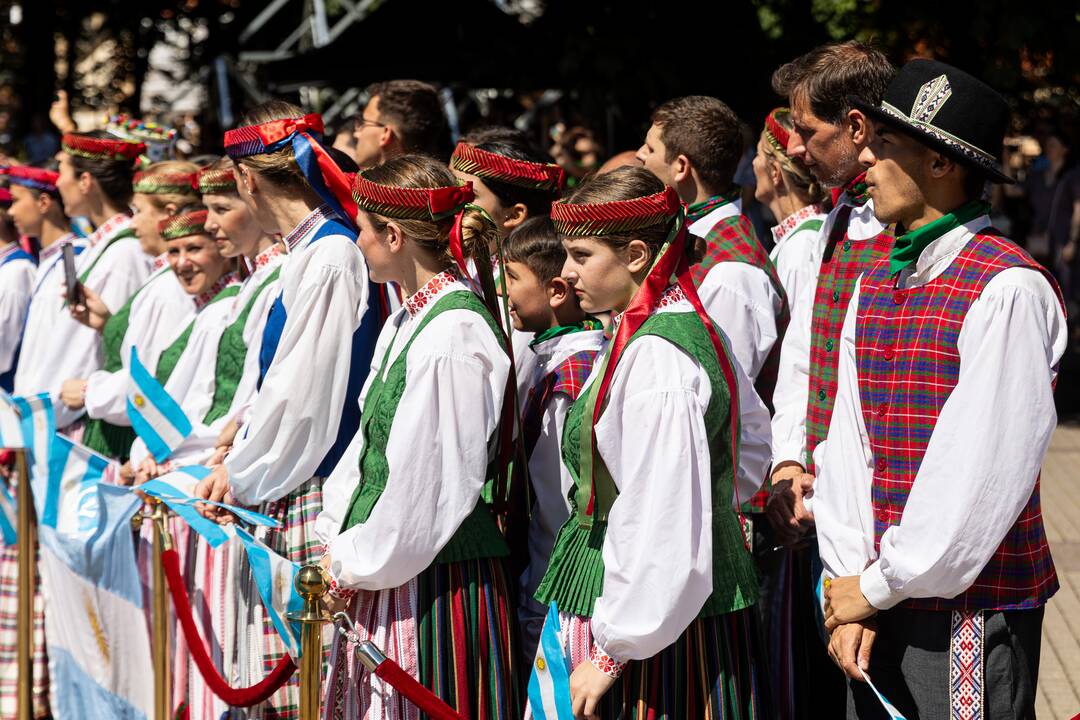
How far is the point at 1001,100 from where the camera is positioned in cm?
277

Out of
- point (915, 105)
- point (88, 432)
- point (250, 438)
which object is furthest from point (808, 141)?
point (88, 432)

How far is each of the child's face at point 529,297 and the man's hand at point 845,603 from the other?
1.37 metres

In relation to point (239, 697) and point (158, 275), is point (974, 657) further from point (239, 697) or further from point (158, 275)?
point (158, 275)

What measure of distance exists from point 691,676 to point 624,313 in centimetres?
82

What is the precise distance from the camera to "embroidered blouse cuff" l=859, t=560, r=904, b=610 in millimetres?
2648

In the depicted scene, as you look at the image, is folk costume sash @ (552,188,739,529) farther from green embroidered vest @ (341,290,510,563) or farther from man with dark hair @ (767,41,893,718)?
man with dark hair @ (767,41,893,718)

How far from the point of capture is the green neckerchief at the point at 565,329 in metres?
3.80

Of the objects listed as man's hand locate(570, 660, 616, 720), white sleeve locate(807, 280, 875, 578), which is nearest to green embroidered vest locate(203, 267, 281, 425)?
man's hand locate(570, 660, 616, 720)

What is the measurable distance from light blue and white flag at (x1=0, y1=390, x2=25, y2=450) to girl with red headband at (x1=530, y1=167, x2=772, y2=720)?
2787 millimetres

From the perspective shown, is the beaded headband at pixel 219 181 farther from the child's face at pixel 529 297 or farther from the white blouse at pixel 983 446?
the white blouse at pixel 983 446

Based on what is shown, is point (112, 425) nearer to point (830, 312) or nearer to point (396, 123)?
point (396, 123)

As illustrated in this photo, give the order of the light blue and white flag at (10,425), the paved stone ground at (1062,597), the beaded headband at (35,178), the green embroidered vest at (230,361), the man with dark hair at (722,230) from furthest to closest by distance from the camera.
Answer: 1. the beaded headband at (35,178)
2. the light blue and white flag at (10,425)
3. the paved stone ground at (1062,597)
4. the green embroidered vest at (230,361)
5. the man with dark hair at (722,230)

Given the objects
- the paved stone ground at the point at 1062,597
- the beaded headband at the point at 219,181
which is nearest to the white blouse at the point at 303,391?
the beaded headband at the point at 219,181

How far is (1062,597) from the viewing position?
→ 20.1ft
